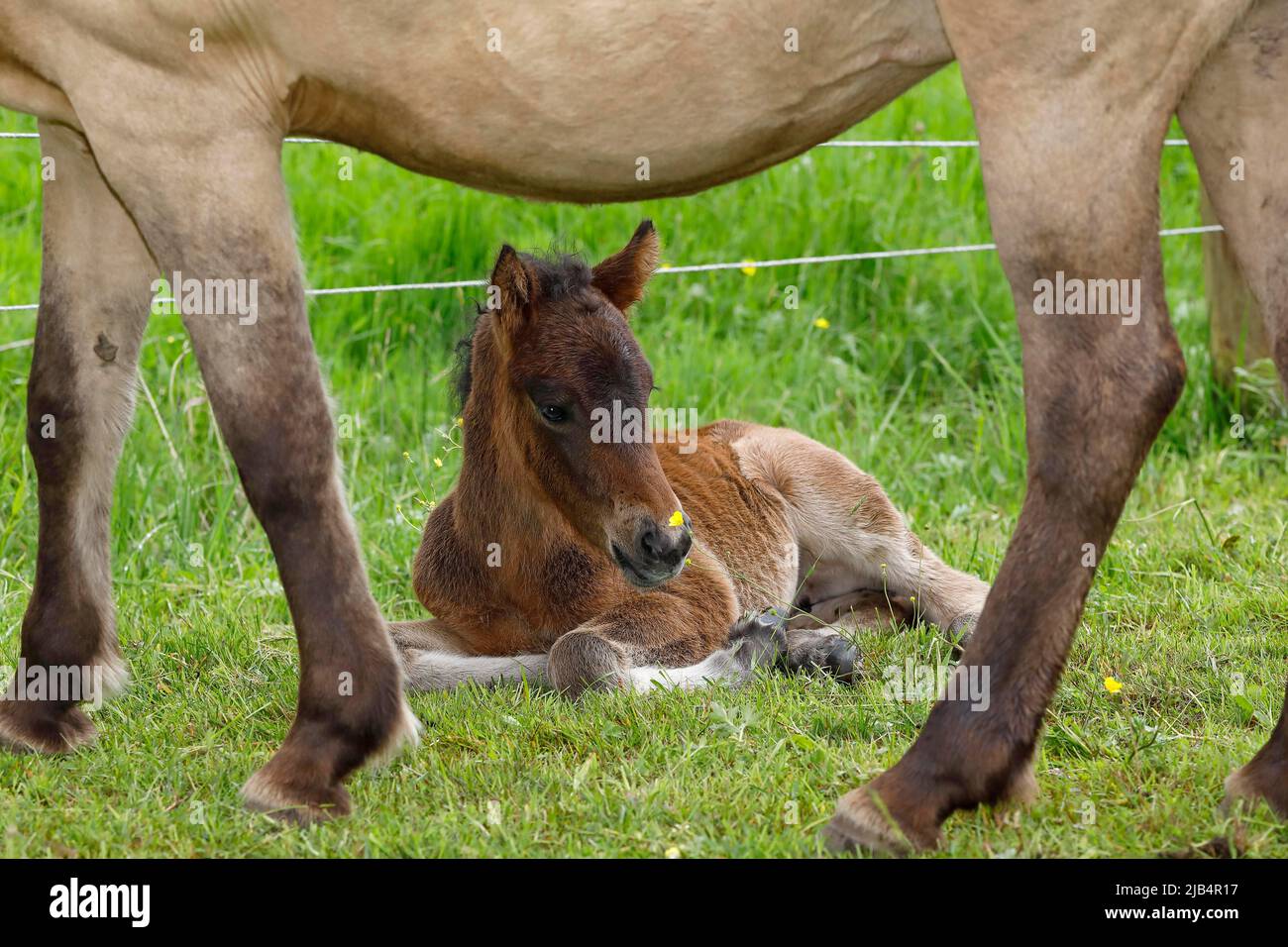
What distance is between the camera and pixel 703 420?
7.30 metres

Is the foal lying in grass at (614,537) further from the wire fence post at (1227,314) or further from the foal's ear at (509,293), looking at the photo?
the wire fence post at (1227,314)

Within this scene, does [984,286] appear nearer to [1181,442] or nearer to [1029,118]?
[1181,442]

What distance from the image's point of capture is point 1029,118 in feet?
10.7

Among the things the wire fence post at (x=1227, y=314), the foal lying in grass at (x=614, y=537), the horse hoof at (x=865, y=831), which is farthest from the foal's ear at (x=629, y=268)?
the wire fence post at (x=1227, y=314)

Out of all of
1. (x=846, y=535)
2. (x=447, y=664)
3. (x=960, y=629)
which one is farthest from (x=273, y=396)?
(x=846, y=535)

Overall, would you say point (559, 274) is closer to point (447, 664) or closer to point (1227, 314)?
point (447, 664)

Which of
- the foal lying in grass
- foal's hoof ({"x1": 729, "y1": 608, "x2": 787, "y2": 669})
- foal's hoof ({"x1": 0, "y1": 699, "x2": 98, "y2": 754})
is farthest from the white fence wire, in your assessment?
foal's hoof ({"x1": 0, "y1": 699, "x2": 98, "y2": 754})

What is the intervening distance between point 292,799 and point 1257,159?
268 centimetres

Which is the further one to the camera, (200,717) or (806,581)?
(806,581)

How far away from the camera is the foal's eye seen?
4.70 meters

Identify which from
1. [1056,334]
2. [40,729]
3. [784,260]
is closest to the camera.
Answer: [1056,334]

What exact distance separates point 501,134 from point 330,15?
0.45 m

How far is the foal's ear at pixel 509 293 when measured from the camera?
4691 millimetres
